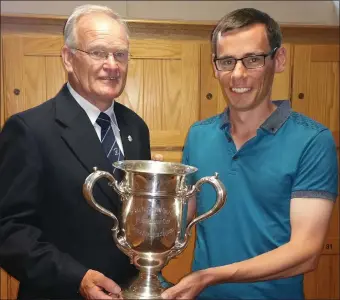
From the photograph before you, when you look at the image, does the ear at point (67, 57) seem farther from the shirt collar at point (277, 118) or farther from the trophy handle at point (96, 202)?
the shirt collar at point (277, 118)

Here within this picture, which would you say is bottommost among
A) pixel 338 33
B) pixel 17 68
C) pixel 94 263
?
pixel 94 263

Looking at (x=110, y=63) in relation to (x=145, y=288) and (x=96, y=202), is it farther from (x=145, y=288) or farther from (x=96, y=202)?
(x=145, y=288)

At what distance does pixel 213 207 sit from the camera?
90 cm

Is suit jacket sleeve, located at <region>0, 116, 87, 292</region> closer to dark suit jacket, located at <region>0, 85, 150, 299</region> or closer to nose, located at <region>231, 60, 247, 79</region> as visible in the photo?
dark suit jacket, located at <region>0, 85, 150, 299</region>

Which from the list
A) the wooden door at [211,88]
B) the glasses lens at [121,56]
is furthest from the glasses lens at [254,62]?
the wooden door at [211,88]

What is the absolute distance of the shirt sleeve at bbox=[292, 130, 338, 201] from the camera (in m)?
1.08

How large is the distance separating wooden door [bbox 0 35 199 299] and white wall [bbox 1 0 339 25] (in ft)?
1.60

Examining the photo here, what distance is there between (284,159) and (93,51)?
0.53 metres

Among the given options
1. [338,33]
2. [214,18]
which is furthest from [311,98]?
[214,18]

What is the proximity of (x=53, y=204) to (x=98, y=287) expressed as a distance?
0.23 m

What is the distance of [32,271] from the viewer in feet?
3.18

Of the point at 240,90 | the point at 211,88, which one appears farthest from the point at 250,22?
the point at 211,88

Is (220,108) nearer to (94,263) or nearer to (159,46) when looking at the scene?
(159,46)

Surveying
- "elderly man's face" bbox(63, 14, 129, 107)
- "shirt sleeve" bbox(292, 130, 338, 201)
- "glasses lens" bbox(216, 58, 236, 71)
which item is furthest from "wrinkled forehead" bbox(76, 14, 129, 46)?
"shirt sleeve" bbox(292, 130, 338, 201)
